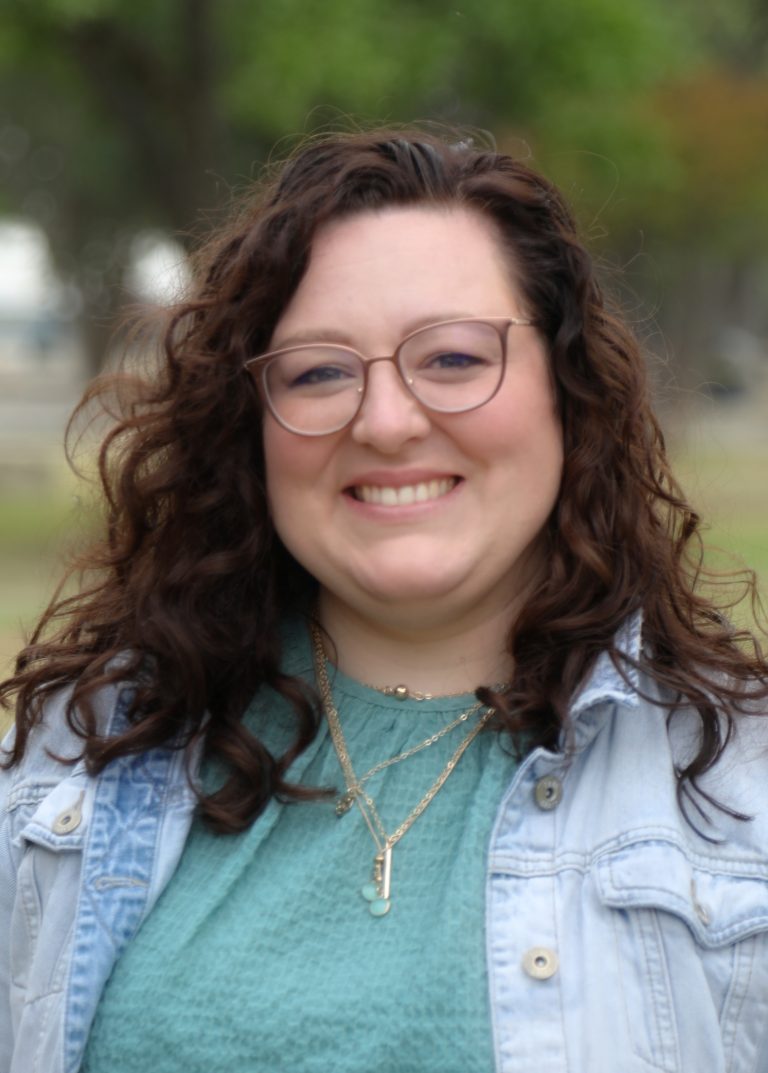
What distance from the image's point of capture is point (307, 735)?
2.41 metres

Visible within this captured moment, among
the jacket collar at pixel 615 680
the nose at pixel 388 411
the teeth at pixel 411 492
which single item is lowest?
the jacket collar at pixel 615 680

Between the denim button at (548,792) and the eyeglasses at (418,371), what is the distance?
51 centimetres

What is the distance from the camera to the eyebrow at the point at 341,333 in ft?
7.25

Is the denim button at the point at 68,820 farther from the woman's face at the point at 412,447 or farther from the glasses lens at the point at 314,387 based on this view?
the glasses lens at the point at 314,387

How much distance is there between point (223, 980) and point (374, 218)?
107 cm

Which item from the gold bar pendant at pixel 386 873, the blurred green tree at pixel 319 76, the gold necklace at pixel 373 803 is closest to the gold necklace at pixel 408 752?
the gold necklace at pixel 373 803

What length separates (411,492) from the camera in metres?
2.24

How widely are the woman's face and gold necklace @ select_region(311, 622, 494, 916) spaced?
0.19 meters

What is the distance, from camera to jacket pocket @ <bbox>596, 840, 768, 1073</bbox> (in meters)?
1.98

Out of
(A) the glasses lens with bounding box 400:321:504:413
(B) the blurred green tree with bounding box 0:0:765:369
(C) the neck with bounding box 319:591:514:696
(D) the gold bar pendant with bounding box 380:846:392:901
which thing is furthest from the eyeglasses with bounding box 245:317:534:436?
(B) the blurred green tree with bounding box 0:0:765:369

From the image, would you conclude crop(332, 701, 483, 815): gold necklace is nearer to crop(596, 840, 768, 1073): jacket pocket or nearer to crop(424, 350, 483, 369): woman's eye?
crop(596, 840, 768, 1073): jacket pocket

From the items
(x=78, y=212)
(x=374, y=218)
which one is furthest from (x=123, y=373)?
(x=78, y=212)

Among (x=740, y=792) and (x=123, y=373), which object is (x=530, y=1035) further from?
(x=123, y=373)

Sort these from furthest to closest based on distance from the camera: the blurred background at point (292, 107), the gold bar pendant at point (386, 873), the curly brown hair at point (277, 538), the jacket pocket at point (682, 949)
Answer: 1. the blurred background at point (292, 107)
2. the curly brown hair at point (277, 538)
3. the gold bar pendant at point (386, 873)
4. the jacket pocket at point (682, 949)
